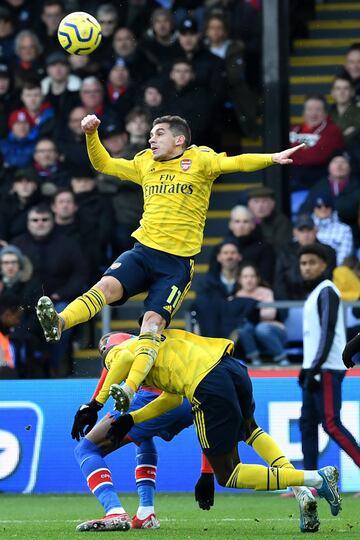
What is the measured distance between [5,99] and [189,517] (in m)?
8.60

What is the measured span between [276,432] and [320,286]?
6.07 feet

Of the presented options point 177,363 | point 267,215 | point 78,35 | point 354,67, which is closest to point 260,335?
point 267,215

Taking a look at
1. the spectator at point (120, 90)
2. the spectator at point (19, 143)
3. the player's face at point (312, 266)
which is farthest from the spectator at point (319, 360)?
the spectator at point (19, 143)

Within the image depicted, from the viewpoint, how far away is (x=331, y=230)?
51.3 ft

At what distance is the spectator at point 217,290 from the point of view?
14.7 meters

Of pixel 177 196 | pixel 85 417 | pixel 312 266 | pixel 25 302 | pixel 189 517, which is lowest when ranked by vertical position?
pixel 189 517

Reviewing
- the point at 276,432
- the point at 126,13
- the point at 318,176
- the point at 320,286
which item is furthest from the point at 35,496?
the point at 126,13

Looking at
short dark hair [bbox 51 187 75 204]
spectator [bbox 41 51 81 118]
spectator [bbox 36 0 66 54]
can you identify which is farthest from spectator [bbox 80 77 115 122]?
short dark hair [bbox 51 187 75 204]

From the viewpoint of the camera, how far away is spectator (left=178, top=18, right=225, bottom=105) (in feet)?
57.1

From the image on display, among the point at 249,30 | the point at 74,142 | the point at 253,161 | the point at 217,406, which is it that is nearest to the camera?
the point at 217,406

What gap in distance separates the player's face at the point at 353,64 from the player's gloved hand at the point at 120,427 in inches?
340

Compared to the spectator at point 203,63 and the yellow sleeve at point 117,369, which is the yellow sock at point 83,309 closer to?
the yellow sleeve at point 117,369

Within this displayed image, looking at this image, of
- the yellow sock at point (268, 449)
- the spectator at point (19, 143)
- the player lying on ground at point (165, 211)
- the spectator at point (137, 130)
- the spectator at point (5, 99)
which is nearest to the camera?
the yellow sock at point (268, 449)

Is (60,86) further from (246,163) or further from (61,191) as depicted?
(246,163)
